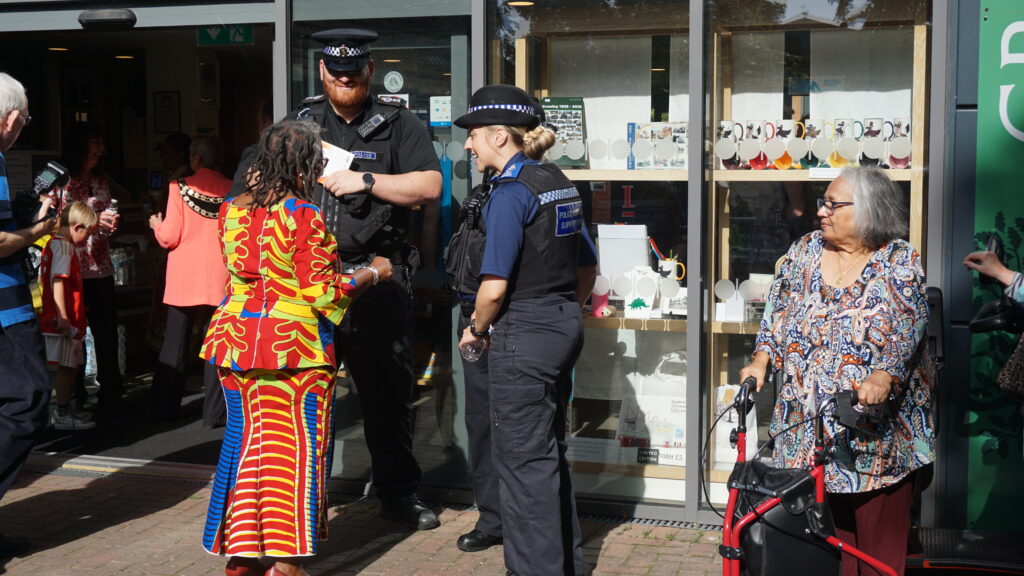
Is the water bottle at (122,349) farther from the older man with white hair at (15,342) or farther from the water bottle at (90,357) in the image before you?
the older man with white hair at (15,342)

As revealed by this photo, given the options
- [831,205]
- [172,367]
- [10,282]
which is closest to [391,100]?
[10,282]

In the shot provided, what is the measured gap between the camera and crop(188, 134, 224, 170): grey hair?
313 inches

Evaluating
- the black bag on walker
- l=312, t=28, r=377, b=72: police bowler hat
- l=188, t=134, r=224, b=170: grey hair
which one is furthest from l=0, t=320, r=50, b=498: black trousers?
the black bag on walker

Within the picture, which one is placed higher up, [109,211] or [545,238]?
[109,211]

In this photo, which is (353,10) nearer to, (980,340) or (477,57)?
(477,57)

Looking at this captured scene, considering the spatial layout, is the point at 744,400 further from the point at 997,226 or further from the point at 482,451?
the point at 997,226

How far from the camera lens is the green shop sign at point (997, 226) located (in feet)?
16.6

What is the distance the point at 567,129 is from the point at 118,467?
337cm

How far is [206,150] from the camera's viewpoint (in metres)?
7.98

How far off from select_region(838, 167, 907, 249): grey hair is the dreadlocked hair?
6.69ft

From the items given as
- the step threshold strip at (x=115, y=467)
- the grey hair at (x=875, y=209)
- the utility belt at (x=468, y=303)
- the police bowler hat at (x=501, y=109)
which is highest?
the police bowler hat at (x=501, y=109)

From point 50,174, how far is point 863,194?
3613mm

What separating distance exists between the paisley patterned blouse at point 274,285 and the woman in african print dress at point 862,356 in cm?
166

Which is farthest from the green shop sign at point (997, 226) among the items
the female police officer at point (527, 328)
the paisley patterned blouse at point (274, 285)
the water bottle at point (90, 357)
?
the water bottle at point (90, 357)
